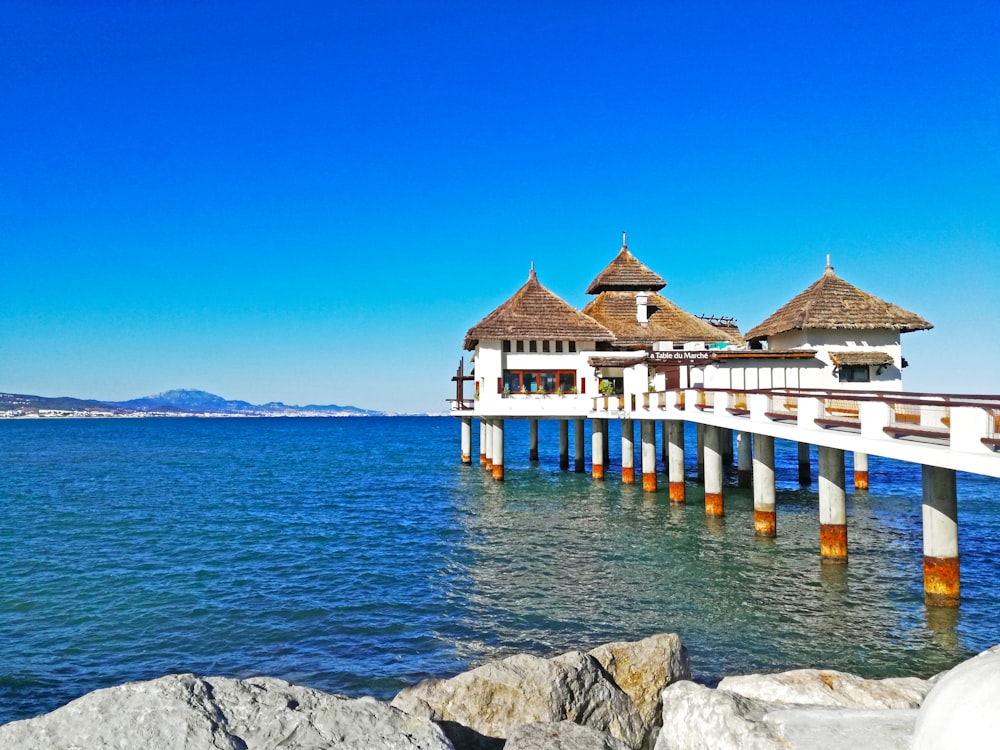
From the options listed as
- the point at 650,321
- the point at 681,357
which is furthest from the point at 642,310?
the point at 681,357

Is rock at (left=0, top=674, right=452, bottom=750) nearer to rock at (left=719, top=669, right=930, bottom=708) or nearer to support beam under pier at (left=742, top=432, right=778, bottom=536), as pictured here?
rock at (left=719, top=669, right=930, bottom=708)

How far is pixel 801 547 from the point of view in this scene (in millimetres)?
22047

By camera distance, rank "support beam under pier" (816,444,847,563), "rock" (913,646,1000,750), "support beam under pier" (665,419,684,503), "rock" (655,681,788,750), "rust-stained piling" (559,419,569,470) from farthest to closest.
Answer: "rust-stained piling" (559,419,569,470), "support beam under pier" (665,419,684,503), "support beam under pier" (816,444,847,563), "rock" (655,681,788,750), "rock" (913,646,1000,750)

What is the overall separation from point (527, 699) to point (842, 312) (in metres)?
28.3

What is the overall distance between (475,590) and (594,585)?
2.77m

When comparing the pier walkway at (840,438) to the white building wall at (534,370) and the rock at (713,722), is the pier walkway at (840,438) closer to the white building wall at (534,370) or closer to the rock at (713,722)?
the white building wall at (534,370)

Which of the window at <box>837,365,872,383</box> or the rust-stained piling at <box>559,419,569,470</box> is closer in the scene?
the window at <box>837,365,872,383</box>

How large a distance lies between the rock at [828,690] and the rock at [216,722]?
3.77 metres

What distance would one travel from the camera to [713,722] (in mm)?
7289

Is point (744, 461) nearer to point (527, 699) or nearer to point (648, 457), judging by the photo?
point (648, 457)

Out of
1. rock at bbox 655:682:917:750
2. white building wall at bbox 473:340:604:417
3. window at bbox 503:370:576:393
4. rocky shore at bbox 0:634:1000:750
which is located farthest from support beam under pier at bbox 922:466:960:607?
window at bbox 503:370:576:393

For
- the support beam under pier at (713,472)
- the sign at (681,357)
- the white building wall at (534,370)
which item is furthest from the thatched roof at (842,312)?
the white building wall at (534,370)

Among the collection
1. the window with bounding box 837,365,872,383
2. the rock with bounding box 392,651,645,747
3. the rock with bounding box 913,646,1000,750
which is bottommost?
the rock with bounding box 392,651,645,747

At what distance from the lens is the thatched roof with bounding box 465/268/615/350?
3922cm
